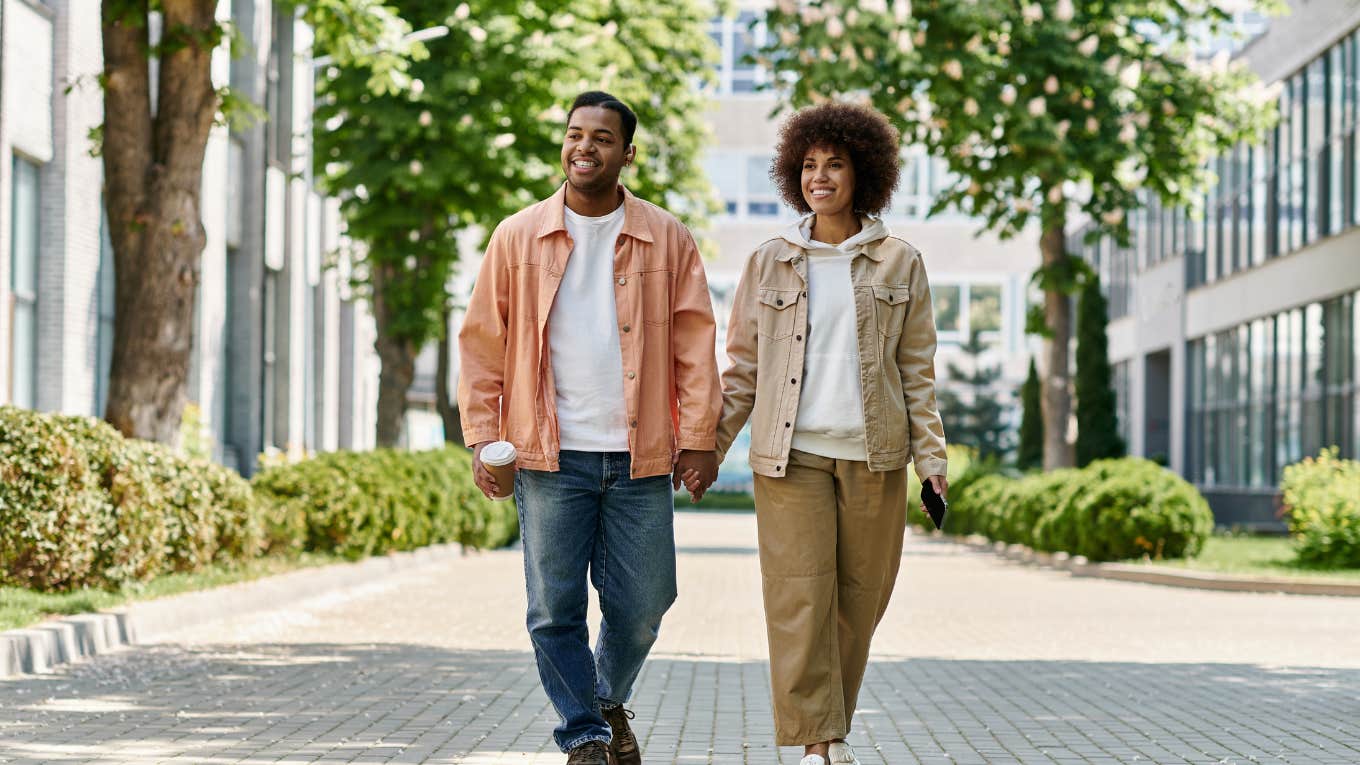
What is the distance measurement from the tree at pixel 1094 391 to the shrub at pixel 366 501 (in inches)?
621

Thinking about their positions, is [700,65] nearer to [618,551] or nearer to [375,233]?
[375,233]

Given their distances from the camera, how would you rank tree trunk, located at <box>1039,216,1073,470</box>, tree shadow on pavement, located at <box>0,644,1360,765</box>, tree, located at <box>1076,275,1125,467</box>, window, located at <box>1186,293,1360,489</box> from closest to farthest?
tree shadow on pavement, located at <box>0,644,1360,765</box>
tree trunk, located at <box>1039,216,1073,470</box>
window, located at <box>1186,293,1360,489</box>
tree, located at <box>1076,275,1125,467</box>

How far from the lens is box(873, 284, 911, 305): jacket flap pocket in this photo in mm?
6293

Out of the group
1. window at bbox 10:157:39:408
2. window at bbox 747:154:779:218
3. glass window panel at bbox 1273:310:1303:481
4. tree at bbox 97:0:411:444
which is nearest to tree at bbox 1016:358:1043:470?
glass window panel at bbox 1273:310:1303:481

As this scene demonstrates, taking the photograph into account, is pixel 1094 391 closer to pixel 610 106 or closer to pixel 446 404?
pixel 446 404

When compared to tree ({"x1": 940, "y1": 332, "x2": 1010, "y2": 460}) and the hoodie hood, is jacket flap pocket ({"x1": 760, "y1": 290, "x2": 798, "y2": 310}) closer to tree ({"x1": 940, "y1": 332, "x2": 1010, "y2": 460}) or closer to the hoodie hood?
the hoodie hood

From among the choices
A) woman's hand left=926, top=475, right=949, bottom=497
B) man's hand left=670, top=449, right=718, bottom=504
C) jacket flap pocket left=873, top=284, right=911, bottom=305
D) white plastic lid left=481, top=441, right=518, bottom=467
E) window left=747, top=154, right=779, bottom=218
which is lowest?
woman's hand left=926, top=475, right=949, bottom=497

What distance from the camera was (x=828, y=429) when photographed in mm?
6191

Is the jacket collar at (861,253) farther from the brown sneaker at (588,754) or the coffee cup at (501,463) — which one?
the brown sneaker at (588,754)

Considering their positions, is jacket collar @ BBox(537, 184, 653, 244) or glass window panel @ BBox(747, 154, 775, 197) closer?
jacket collar @ BBox(537, 184, 653, 244)

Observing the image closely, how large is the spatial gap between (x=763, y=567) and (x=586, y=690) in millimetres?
678

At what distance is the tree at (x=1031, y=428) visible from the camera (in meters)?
43.8

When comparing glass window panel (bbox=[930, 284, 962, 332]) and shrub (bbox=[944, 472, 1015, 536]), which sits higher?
glass window panel (bbox=[930, 284, 962, 332])

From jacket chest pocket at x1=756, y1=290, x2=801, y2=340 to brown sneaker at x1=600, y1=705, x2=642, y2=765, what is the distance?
1330 mm
